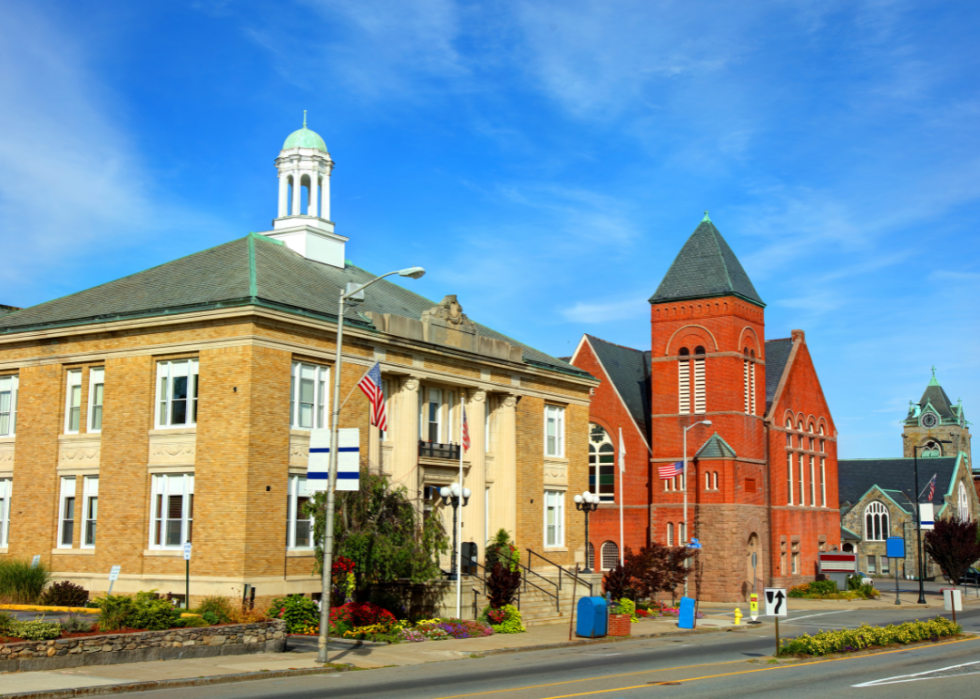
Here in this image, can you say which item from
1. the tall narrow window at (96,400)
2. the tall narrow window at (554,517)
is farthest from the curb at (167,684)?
the tall narrow window at (554,517)

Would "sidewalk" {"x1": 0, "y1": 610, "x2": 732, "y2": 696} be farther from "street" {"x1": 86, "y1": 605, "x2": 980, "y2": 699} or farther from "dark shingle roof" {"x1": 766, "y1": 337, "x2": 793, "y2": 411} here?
"dark shingle roof" {"x1": 766, "y1": 337, "x2": 793, "y2": 411}

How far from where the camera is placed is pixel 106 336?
31453mm

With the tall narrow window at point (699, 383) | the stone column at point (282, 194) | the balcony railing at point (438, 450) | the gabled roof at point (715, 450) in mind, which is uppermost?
the stone column at point (282, 194)

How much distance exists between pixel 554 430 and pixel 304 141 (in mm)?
15505

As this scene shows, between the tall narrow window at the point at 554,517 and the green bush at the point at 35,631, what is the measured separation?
23.6 m

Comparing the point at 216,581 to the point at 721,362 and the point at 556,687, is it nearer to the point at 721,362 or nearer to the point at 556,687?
the point at 556,687

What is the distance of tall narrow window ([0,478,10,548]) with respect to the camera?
32.5 metres

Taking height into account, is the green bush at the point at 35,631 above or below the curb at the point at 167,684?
above

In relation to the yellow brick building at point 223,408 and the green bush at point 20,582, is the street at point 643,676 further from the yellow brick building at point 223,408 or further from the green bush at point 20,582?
the green bush at point 20,582

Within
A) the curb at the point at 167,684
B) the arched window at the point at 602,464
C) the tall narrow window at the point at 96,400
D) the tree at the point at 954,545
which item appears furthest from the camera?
the tree at the point at 954,545

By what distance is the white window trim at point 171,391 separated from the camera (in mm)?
29688

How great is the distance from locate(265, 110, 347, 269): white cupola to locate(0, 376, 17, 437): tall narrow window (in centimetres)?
1048

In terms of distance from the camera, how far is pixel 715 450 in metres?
54.3

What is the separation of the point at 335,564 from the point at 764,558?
35.4m
